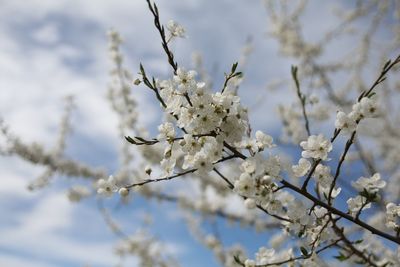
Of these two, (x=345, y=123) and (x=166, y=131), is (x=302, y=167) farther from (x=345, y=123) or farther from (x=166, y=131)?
(x=166, y=131)

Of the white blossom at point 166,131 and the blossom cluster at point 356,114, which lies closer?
the blossom cluster at point 356,114

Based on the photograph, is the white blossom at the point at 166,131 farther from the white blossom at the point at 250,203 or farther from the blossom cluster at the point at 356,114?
the blossom cluster at the point at 356,114

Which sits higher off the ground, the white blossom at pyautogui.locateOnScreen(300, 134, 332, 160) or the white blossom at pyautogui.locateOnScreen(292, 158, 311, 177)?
the white blossom at pyautogui.locateOnScreen(300, 134, 332, 160)

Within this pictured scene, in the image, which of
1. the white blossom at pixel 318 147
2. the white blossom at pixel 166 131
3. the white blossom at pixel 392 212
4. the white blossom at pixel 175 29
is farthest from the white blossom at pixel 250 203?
the white blossom at pixel 175 29

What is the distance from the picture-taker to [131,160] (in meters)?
7.59

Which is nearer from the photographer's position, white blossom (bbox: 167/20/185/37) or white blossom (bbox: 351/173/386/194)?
white blossom (bbox: 351/173/386/194)

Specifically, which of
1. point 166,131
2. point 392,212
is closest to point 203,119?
point 166,131

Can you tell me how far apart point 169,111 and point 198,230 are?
7270 millimetres

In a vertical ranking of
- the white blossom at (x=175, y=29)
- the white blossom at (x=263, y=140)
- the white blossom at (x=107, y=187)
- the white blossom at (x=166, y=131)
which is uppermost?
the white blossom at (x=175, y=29)

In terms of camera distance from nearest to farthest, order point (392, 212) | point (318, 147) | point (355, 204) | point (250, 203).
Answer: point (250, 203) < point (318, 147) < point (355, 204) < point (392, 212)

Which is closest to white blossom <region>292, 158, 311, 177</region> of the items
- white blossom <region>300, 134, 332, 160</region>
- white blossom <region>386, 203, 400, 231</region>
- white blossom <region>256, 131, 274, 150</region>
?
white blossom <region>300, 134, 332, 160</region>

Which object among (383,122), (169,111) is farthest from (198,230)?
(169,111)

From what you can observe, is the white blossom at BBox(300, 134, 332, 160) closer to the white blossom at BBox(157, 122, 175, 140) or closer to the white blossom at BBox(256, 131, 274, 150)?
the white blossom at BBox(256, 131, 274, 150)

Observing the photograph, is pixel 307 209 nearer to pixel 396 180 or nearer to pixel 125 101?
pixel 125 101
